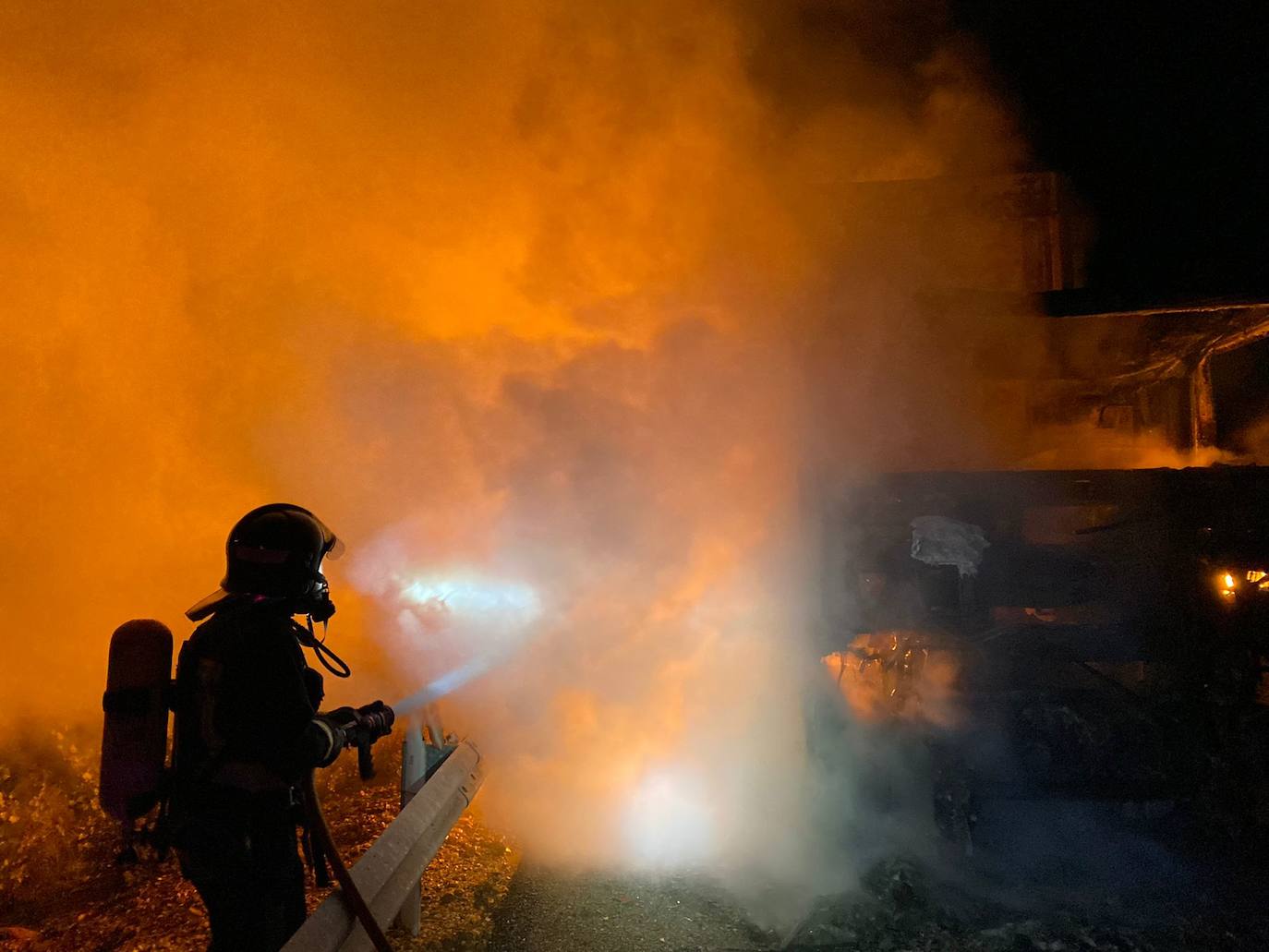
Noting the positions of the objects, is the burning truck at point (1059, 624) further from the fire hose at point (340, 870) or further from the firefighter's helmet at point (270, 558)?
the firefighter's helmet at point (270, 558)

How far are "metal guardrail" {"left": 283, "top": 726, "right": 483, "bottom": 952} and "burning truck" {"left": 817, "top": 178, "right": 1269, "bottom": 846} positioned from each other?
116 inches

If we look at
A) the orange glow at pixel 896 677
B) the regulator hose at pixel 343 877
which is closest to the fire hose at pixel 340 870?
the regulator hose at pixel 343 877

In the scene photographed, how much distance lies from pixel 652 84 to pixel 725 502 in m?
4.37

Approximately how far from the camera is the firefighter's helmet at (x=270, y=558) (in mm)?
2783

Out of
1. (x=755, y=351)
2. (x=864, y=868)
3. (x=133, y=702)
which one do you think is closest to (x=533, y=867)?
(x=864, y=868)

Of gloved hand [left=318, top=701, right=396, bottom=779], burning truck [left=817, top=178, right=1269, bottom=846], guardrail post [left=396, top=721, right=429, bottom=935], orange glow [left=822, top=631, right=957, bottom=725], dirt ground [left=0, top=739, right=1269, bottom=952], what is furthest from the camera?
orange glow [left=822, top=631, right=957, bottom=725]


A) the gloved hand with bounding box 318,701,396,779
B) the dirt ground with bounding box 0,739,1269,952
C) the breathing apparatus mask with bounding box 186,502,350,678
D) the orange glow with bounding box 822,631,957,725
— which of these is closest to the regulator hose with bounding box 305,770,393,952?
the gloved hand with bounding box 318,701,396,779

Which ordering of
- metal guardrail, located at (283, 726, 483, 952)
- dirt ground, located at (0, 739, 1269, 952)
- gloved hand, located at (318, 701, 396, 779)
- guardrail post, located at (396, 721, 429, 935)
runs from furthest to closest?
guardrail post, located at (396, 721, 429, 935) → dirt ground, located at (0, 739, 1269, 952) → gloved hand, located at (318, 701, 396, 779) → metal guardrail, located at (283, 726, 483, 952)

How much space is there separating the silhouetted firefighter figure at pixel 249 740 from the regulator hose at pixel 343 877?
86mm

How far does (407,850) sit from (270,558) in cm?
158

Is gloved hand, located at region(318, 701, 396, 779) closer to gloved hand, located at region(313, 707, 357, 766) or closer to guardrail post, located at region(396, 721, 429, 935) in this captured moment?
gloved hand, located at region(313, 707, 357, 766)

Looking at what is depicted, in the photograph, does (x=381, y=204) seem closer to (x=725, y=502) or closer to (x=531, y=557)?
(x=531, y=557)

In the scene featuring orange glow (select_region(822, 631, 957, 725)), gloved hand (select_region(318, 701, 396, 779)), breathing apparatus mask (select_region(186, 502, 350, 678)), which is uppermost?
breathing apparatus mask (select_region(186, 502, 350, 678))

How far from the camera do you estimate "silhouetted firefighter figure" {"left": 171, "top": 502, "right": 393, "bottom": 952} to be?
262 cm
